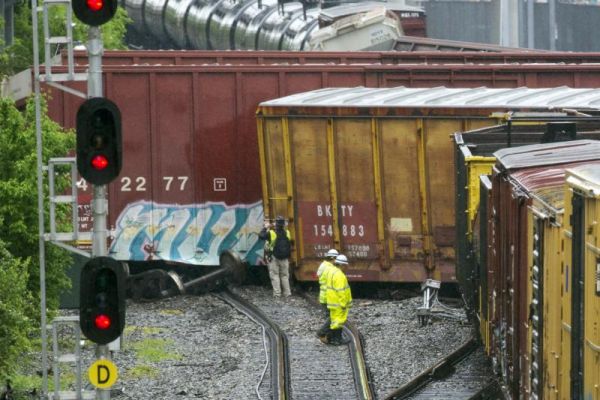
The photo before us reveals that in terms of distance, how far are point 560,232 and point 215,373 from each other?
8.36 metres

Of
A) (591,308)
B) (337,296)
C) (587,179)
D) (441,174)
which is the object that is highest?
(587,179)

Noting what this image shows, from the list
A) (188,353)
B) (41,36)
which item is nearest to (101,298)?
(188,353)

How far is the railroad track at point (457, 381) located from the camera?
1475 cm

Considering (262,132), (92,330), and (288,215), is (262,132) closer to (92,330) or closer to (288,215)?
(288,215)

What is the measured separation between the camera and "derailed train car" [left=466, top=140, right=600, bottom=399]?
7.92 m

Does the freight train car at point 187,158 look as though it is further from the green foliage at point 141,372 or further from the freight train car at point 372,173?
the green foliage at point 141,372

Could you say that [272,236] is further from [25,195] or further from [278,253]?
[25,195]

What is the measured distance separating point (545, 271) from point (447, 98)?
12.3 m

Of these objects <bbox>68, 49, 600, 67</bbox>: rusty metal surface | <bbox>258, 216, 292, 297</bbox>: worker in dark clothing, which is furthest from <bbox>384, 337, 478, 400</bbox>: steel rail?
<bbox>68, 49, 600, 67</bbox>: rusty metal surface

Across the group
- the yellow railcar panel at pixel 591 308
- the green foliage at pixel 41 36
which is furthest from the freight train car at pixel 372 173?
the yellow railcar panel at pixel 591 308

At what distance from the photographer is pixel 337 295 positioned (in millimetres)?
17281

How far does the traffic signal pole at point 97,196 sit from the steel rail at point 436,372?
531cm

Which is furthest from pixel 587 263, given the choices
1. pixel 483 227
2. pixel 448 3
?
pixel 448 3

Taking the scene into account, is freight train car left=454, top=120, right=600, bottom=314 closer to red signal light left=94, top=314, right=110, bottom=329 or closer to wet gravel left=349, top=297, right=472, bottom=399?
wet gravel left=349, top=297, right=472, bottom=399
